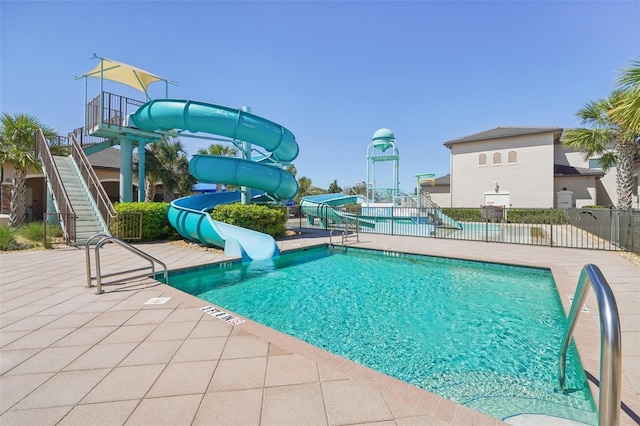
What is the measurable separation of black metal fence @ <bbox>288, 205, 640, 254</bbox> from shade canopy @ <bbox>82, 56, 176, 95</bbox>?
12363 millimetres

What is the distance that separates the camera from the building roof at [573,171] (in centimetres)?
2423

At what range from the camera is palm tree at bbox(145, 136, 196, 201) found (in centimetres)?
1898

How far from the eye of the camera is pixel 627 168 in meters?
13.3

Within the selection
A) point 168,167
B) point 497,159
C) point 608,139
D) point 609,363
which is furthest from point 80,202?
point 497,159

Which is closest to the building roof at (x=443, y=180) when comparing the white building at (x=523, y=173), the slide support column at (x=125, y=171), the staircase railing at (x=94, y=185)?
the white building at (x=523, y=173)

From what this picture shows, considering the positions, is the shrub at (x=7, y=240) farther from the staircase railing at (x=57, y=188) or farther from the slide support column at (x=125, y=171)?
the slide support column at (x=125, y=171)

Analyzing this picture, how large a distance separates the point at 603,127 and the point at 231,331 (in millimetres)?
19187

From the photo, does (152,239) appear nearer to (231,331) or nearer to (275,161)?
(275,161)

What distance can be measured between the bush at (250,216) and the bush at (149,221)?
2370 millimetres

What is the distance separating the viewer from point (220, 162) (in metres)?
11.5

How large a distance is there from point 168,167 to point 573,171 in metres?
34.2

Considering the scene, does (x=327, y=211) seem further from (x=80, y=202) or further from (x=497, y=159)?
(x=497, y=159)

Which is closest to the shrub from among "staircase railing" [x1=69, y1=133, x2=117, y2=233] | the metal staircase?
the metal staircase

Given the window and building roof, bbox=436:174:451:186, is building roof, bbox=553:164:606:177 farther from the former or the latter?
building roof, bbox=436:174:451:186
